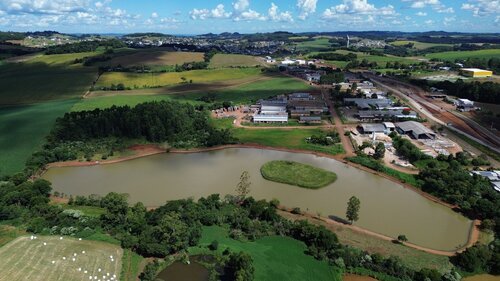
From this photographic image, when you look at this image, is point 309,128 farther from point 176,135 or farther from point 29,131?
point 29,131

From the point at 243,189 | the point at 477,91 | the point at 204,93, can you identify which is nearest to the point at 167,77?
the point at 204,93

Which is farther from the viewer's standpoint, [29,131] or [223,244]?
[29,131]

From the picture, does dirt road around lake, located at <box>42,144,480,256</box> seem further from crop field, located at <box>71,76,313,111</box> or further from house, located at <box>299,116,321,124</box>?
crop field, located at <box>71,76,313,111</box>

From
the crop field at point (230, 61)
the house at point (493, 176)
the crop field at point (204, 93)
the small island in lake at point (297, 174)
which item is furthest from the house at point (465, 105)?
the crop field at point (230, 61)

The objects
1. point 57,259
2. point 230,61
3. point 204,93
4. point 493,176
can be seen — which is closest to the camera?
point 57,259

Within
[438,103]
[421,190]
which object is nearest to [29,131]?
[421,190]

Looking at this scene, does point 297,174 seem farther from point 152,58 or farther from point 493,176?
point 152,58

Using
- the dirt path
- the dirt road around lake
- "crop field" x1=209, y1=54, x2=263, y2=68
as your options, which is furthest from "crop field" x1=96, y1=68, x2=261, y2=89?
the dirt path
